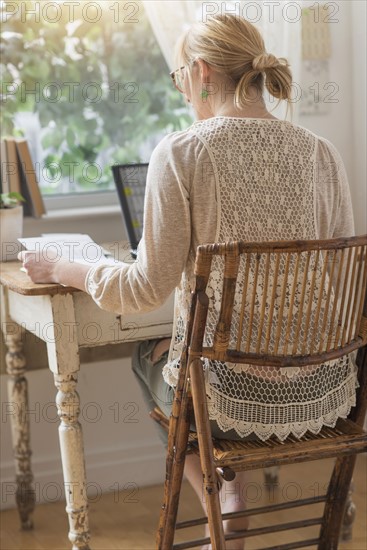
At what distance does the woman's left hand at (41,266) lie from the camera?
6.33 feet

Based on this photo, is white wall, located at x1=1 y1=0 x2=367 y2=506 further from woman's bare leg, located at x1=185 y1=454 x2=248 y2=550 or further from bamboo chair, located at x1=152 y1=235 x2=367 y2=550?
bamboo chair, located at x1=152 y1=235 x2=367 y2=550

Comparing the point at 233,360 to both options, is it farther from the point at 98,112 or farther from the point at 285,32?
the point at 98,112

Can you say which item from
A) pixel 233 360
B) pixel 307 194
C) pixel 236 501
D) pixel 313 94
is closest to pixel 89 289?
pixel 233 360

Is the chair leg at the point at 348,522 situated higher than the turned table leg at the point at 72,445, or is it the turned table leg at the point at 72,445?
the turned table leg at the point at 72,445

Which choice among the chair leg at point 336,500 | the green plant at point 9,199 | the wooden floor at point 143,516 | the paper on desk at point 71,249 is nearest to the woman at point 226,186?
the paper on desk at point 71,249

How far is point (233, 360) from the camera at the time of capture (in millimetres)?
1601

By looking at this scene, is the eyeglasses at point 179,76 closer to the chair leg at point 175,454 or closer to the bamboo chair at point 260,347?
the bamboo chair at point 260,347

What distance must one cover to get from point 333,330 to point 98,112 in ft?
4.87

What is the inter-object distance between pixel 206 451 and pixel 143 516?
1045 mm

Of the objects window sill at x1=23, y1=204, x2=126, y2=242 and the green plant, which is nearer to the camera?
the green plant

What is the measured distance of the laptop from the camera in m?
2.33

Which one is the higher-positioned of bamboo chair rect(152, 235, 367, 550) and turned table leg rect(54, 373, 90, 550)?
bamboo chair rect(152, 235, 367, 550)

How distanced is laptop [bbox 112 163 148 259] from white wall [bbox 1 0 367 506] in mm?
407

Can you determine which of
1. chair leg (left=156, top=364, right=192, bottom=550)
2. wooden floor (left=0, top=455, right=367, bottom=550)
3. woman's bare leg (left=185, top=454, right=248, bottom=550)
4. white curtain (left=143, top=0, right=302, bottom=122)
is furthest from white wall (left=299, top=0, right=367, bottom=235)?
chair leg (left=156, top=364, right=192, bottom=550)
